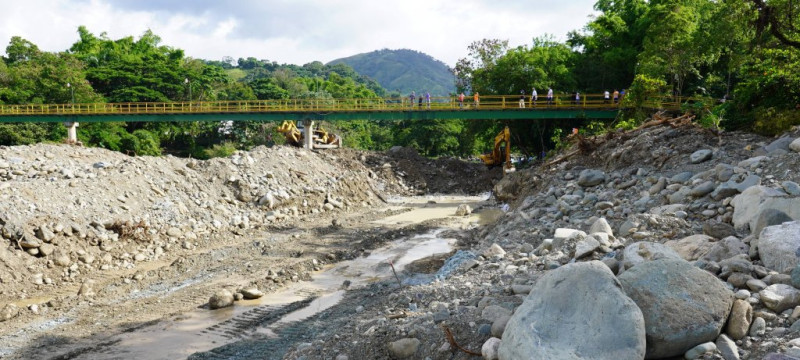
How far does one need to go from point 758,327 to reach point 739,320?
0.15m

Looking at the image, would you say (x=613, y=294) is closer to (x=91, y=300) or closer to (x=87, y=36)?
(x=91, y=300)

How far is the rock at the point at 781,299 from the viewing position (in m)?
4.80

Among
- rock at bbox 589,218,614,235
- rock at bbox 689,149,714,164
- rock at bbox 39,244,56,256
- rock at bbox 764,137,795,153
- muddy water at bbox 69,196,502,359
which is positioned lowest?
muddy water at bbox 69,196,502,359

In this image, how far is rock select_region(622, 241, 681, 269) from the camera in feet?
19.2

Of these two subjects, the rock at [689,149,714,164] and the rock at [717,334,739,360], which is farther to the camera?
the rock at [689,149,714,164]

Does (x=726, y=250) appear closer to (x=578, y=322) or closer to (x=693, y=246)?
(x=693, y=246)

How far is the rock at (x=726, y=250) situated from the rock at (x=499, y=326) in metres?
2.60

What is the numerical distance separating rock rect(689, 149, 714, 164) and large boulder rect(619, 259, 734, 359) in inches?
305

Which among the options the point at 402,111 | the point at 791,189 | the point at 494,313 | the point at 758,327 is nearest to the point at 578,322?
the point at 494,313

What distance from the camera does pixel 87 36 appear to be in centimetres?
6675

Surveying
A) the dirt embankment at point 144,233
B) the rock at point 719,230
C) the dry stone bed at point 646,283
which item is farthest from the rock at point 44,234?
the rock at point 719,230

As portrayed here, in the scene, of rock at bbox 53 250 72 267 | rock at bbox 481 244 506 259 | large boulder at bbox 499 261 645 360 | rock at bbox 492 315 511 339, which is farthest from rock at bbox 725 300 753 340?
rock at bbox 53 250 72 267

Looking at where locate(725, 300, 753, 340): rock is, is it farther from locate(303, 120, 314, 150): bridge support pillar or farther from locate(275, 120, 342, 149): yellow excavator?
locate(275, 120, 342, 149): yellow excavator

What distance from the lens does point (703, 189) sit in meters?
9.49
